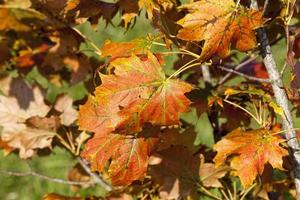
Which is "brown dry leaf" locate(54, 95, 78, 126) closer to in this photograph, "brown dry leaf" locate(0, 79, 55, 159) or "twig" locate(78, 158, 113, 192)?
"brown dry leaf" locate(0, 79, 55, 159)

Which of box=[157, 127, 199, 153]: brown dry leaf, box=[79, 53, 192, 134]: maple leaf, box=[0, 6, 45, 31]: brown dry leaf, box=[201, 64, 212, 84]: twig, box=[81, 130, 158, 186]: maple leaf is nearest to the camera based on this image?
box=[79, 53, 192, 134]: maple leaf

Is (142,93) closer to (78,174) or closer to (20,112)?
(20,112)

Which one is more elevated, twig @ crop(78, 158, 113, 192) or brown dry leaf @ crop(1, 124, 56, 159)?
brown dry leaf @ crop(1, 124, 56, 159)

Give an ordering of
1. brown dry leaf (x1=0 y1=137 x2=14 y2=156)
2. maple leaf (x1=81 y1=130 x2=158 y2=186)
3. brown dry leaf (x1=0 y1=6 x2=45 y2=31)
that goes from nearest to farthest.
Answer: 1. maple leaf (x1=81 y1=130 x2=158 y2=186)
2. brown dry leaf (x1=0 y1=6 x2=45 y2=31)
3. brown dry leaf (x1=0 y1=137 x2=14 y2=156)

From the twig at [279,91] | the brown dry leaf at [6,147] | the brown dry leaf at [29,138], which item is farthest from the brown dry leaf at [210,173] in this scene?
the brown dry leaf at [6,147]

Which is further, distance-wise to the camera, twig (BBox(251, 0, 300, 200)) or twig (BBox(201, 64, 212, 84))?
twig (BBox(201, 64, 212, 84))

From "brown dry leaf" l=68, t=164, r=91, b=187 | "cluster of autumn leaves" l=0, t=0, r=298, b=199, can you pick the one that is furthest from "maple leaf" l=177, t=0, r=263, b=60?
"brown dry leaf" l=68, t=164, r=91, b=187

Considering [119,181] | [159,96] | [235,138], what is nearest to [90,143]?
[119,181]
